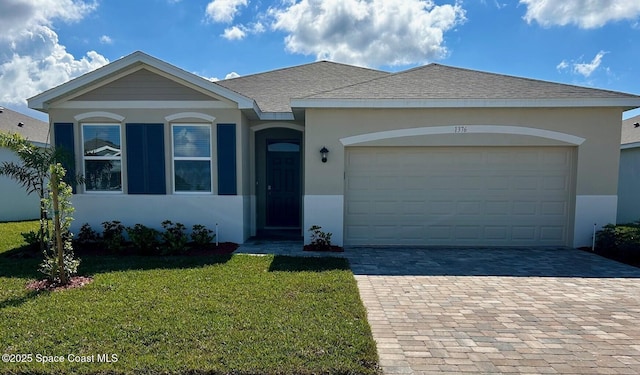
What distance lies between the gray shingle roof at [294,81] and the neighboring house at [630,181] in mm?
8755

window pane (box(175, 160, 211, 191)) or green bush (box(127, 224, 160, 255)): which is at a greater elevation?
window pane (box(175, 160, 211, 191))

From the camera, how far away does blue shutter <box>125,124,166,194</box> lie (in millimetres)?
8008

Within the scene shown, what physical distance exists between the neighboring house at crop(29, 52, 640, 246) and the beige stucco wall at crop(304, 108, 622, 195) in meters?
0.02

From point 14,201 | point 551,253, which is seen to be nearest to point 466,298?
point 551,253

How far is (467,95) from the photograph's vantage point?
757 centimetres

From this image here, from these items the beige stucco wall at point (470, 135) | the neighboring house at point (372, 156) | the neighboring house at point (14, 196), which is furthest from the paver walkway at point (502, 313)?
the neighboring house at point (14, 196)

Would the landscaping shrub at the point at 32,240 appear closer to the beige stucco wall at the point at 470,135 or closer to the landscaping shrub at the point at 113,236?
the landscaping shrub at the point at 113,236

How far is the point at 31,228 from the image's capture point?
10172 mm

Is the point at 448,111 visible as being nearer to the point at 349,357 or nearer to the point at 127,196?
the point at 349,357

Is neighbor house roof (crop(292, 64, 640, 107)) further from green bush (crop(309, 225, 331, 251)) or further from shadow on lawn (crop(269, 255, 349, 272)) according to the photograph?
shadow on lawn (crop(269, 255, 349, 272))

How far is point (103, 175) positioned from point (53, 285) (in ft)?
13.1

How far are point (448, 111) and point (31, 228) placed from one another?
12.7 m

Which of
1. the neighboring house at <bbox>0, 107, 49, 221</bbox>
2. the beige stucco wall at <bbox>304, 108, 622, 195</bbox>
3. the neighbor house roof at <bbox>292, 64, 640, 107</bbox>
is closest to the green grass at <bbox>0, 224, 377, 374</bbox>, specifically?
the beige stucco wall at <bbox>304, 108, 622, 195</bbox>

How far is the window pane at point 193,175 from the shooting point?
26.8 feet
